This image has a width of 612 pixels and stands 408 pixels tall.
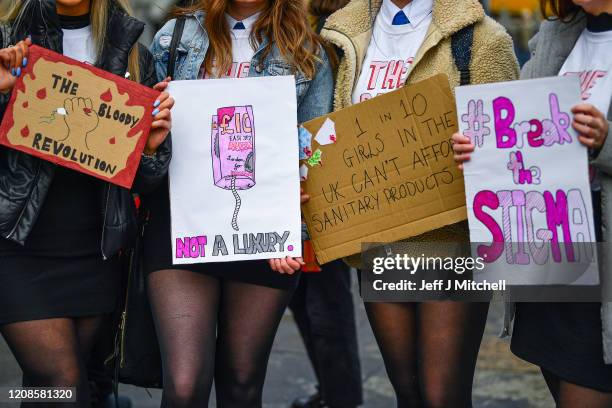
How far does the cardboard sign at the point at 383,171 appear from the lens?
3254mm

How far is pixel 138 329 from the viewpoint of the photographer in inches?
138

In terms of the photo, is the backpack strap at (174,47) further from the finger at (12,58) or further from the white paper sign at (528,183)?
the white paper sign at (528,183)

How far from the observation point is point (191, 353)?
3.21 m

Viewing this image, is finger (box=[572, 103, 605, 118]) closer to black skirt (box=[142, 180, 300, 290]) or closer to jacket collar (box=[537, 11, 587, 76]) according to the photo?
jacket collar (box=[537, 11, 587, 76])

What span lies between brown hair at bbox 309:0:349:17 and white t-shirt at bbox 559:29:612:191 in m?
1.41

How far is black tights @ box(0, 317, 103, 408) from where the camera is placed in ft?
10.5

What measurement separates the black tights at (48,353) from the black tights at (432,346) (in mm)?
1092

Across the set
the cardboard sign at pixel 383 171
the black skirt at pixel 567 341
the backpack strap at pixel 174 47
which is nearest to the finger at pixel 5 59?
the backpack strap at pixel 174 47

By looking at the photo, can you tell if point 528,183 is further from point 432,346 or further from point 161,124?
point 161,124

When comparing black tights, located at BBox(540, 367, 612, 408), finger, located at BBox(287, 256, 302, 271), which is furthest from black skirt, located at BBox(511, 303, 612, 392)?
finger, located at BBox(287, 256, 302, 271)

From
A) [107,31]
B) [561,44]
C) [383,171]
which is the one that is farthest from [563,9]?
[107,31]

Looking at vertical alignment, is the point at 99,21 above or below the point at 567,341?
above

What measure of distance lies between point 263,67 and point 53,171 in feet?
2.80

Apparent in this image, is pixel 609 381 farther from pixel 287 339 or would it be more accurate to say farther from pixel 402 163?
pixel 287 339
